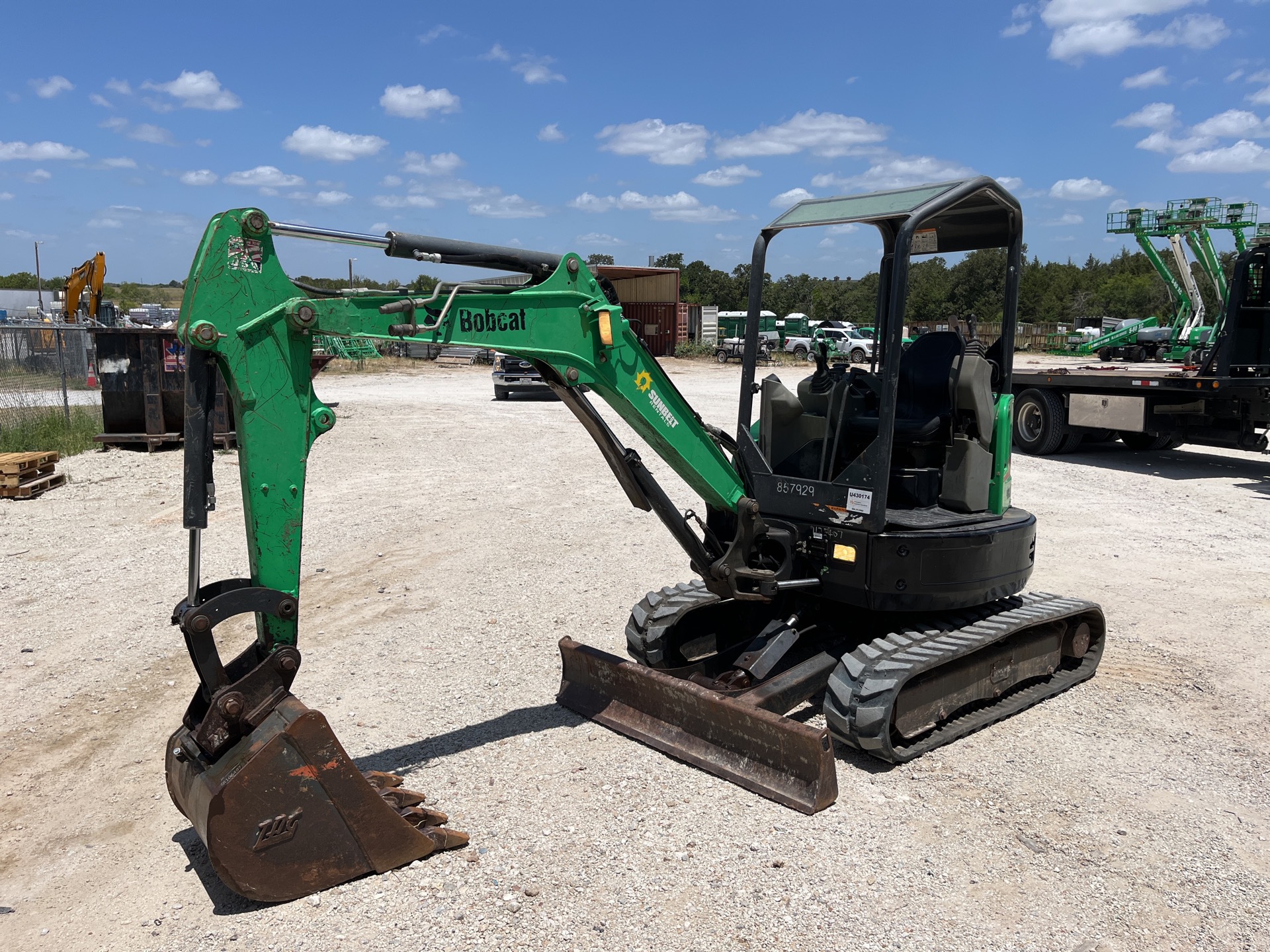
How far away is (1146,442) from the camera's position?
53.5 ft

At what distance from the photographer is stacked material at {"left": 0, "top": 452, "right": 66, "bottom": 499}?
36.7 feet

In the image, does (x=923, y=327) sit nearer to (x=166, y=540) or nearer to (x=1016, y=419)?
(x=166, y=540)

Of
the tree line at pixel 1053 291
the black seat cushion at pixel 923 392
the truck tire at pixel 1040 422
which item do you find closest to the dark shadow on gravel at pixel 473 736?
the black seat cushion at pixel 923 392

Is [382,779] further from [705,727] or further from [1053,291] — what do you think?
[1053,291]

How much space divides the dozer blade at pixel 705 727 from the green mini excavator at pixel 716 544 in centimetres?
1

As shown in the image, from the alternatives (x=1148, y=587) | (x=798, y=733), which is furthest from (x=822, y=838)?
(x=1148, y=587)

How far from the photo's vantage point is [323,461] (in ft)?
46.5

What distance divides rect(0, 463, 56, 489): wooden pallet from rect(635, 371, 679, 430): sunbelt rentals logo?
971 centimetres

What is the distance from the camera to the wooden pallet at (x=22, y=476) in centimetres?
1114

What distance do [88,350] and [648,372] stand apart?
79.0 feet

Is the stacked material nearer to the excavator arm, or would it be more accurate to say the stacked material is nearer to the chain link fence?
the chain link fence

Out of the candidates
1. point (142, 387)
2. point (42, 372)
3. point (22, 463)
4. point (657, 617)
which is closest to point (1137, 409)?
point (657, 617)

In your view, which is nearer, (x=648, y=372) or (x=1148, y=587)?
(x=648, y=372)

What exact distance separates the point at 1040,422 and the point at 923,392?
11823 mm
